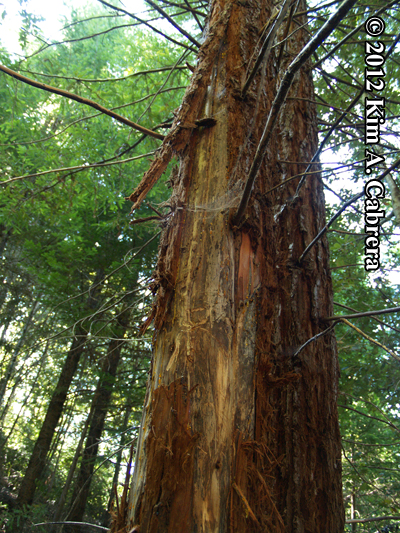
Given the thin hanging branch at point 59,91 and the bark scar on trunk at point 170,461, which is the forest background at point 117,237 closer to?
the thin hanging branch at point 59,91

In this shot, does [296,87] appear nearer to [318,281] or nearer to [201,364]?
[318,281]

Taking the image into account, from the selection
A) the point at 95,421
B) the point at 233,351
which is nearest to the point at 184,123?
the point at 233,351

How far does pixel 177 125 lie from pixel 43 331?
724 cm

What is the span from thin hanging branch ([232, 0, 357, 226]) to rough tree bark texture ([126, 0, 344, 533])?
12cm

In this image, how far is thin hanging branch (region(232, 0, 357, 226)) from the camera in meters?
0.68

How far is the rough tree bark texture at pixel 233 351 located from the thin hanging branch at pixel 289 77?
12cm

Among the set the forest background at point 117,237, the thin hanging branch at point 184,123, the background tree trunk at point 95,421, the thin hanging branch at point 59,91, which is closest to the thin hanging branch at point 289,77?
the thin hanging branch at point 184,123

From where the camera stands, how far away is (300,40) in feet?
8.80

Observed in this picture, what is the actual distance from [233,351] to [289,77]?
2.99ft

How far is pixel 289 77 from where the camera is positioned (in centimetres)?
87

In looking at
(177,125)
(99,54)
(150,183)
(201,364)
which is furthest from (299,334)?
(99,54)

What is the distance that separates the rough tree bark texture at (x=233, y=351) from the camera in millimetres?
1001

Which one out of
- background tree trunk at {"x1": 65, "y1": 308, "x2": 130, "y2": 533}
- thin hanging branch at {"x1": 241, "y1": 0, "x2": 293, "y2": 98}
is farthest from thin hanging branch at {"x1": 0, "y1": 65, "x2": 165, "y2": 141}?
background tree trunk at {"x1": 65, "y1": 308, "x2": 130, "y2": 533}

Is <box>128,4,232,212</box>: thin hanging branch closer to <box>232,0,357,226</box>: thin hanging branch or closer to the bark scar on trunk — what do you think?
<box>232,0,357,226</box>: thin hanging branch
